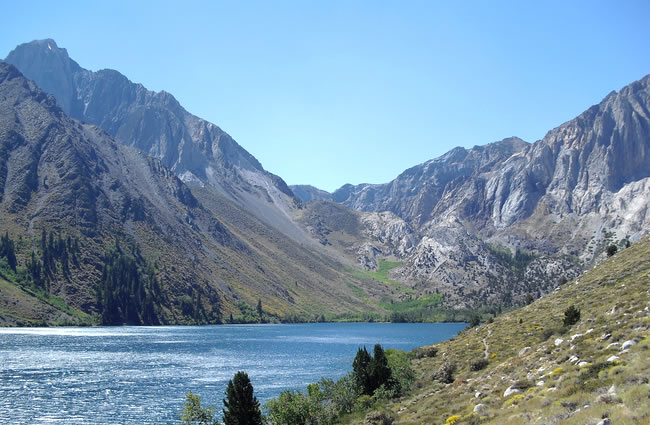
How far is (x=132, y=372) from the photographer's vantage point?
11069cm

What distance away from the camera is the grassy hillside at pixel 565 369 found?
2398cm

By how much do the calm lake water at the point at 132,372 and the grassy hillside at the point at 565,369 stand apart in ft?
126

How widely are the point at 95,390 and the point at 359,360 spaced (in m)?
52.0

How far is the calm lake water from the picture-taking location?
248 feet

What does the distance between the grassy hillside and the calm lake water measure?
126ft

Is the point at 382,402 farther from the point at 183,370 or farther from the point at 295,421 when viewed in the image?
the point at 183,370

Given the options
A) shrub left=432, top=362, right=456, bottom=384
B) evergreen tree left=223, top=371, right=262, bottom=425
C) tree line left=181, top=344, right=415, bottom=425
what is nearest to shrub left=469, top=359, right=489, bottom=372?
shrub left=432, top=362, right=456, bottom=384

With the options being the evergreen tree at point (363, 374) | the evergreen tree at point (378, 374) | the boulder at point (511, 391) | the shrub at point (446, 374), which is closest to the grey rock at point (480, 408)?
the boulder at point (511, 391)

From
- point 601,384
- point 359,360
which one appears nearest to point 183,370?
point 359,360

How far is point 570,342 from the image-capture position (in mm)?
43281

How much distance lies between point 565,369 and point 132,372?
98488 millimetres

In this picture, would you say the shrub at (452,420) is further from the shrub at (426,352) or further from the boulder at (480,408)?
the shrub at (426,352)

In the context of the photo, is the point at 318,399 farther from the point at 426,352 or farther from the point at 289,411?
the point at 426,352

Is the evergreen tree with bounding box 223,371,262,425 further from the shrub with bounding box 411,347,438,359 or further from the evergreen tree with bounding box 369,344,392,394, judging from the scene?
the shrub with bounding box 411,347,438,359
